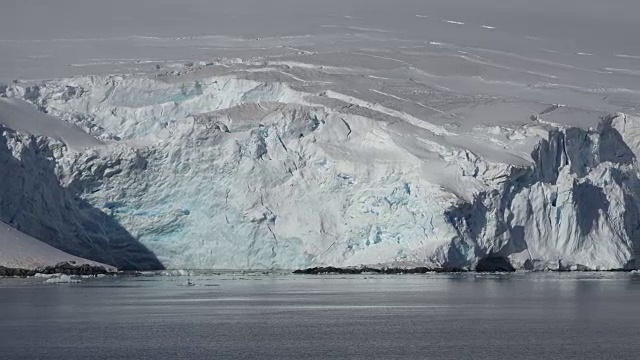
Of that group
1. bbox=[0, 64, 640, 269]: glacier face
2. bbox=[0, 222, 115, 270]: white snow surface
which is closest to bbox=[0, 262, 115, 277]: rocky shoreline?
bbox=[0, 222, 115, 270]: white snow surface

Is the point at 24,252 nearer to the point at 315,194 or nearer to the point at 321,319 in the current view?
the point at 315,194

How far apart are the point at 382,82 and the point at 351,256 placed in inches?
444

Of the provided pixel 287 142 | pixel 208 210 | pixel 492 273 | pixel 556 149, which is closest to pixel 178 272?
pixel 208 210

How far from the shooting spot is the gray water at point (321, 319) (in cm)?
2177

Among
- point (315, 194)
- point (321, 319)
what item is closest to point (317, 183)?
point (315, 194)

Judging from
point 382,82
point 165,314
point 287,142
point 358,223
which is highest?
point 382,82

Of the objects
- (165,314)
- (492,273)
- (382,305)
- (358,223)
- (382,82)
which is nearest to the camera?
(165,314)

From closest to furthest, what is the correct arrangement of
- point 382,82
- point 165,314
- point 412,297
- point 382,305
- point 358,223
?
1. point 165,314
2. point 382,305
3. point 412,297
4. point 358,223
5. point 382,82

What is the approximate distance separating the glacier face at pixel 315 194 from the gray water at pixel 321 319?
6.35 ft

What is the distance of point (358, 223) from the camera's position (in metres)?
40.1

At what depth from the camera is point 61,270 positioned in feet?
126

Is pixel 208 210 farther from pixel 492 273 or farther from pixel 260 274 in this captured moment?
pixel 492 273

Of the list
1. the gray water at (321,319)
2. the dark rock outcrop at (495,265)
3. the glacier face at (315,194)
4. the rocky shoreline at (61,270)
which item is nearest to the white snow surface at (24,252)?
the rocky shoreline at (61,270)

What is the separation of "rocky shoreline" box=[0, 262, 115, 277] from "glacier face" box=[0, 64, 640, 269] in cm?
121
